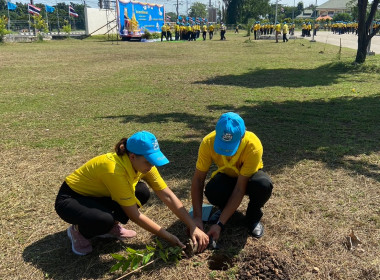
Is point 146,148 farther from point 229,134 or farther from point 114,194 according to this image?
point 229,134

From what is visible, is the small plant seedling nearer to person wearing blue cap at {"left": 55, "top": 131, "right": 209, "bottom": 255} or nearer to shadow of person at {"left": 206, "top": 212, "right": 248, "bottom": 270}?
person wearing blue cap at {"left": 55, "top": 131, "right": 209, "bottom": 255}

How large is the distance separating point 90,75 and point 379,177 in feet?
31.4

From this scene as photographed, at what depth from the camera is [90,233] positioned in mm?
2547

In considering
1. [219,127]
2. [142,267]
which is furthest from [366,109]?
[142,267]

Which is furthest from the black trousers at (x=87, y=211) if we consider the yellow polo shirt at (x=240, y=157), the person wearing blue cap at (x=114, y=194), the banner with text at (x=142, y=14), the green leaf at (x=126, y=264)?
the banner with text at (x=142, y=14)

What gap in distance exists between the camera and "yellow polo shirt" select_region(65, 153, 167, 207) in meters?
2.36

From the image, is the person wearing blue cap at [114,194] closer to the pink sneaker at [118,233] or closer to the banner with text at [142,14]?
the pink sneaker at [118,233]

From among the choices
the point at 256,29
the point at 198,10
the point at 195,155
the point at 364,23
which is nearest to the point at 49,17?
the point at 256,29

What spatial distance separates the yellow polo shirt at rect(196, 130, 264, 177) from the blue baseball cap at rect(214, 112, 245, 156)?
205 mm

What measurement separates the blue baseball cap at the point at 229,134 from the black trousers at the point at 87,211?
923mm

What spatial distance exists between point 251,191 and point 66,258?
4.90 ft

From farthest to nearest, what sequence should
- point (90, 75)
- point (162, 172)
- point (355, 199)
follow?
point (90, 75) → point (162, 172) → point (355, 199)

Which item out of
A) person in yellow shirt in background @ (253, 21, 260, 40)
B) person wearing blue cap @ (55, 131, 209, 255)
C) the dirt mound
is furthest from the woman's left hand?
person in yellow shirt in background @ (253, 21, 260, 40)

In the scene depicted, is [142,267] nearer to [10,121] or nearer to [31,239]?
[31,239]
